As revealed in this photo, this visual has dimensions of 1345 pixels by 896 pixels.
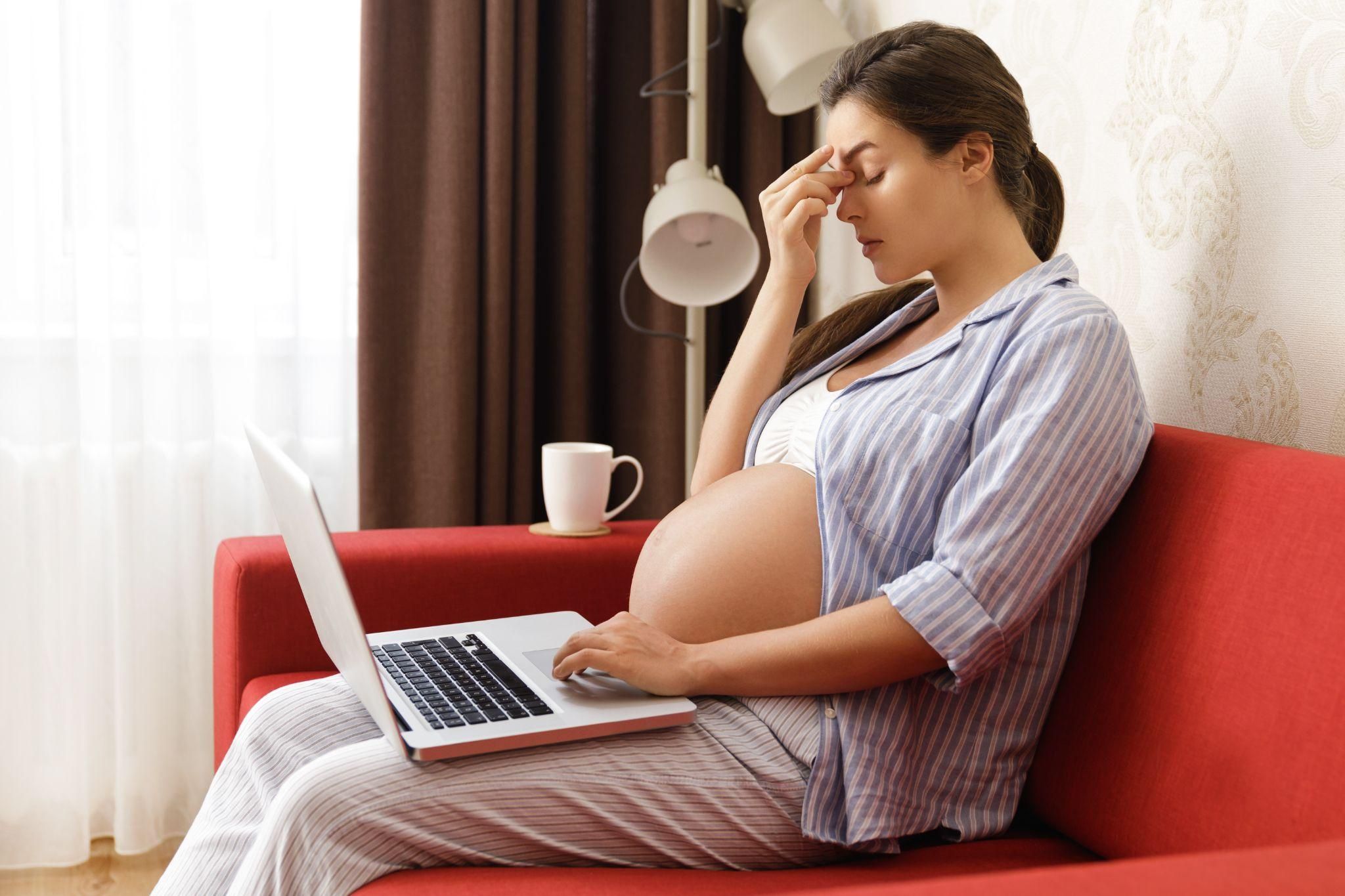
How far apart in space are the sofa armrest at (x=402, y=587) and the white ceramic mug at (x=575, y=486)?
5 cm

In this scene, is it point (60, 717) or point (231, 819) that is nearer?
point (231, 819)

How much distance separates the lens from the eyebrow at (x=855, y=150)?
1.22 m

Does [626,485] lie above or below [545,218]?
below

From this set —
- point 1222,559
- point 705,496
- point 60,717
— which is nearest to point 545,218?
point 705,496

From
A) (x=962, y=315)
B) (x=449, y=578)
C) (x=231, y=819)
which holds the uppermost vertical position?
(x=962, y=315)

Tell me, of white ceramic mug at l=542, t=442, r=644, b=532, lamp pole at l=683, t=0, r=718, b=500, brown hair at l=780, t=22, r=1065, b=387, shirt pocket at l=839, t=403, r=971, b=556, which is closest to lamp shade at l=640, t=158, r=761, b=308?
lamp pole at l=683, t=0, r=718, b=500

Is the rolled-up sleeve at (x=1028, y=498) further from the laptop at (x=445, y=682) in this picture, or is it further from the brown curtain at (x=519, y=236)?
the brown curtain at (x=519, y=236)

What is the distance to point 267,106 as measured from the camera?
6.64 feet

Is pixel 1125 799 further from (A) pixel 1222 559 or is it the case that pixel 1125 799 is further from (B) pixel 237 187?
(B) pixel 237 187

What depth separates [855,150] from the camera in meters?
1.23

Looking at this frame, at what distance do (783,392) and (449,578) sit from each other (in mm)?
540

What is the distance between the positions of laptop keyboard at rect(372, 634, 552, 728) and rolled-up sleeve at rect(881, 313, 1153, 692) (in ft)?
1.18

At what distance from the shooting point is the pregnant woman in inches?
38.2

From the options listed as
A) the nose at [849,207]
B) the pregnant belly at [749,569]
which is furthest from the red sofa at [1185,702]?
the nose at [849,207]
